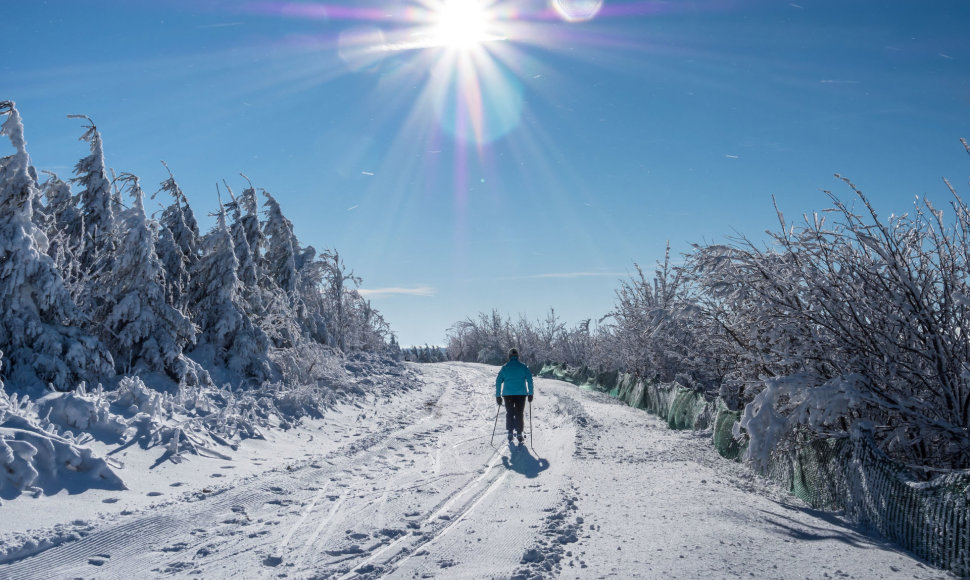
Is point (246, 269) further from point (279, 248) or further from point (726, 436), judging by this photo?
point (726, 436)

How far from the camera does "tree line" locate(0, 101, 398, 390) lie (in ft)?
28.1

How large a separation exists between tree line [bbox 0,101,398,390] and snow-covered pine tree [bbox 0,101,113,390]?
0.02 metres

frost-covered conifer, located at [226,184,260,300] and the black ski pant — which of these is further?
A: frost-covered conifer, located at [226,184,260,300]

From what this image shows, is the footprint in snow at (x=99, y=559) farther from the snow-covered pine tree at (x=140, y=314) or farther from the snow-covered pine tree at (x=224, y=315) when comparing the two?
the snow-covered pine tree at (x=224, y=315)

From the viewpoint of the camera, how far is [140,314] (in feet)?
36.4

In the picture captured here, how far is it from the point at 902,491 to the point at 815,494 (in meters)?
1.65

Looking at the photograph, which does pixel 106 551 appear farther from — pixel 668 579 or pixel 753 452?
pixel 753 452

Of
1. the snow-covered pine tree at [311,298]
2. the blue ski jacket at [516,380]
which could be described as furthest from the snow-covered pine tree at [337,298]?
the blue ski jacket at [516,380]

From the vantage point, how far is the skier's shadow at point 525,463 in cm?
798

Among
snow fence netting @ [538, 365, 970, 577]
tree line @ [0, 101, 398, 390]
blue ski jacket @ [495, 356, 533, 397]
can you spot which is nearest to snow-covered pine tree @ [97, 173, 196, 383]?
tree line @ [0, 101, 398, 390]

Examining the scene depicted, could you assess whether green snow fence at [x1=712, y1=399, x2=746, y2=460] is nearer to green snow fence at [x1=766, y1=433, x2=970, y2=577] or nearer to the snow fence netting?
the snow fence netting

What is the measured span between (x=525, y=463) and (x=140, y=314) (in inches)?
→ 346

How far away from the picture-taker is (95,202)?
42.1 ft

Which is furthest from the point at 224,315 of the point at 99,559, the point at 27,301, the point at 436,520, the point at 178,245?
the point at 436,520
